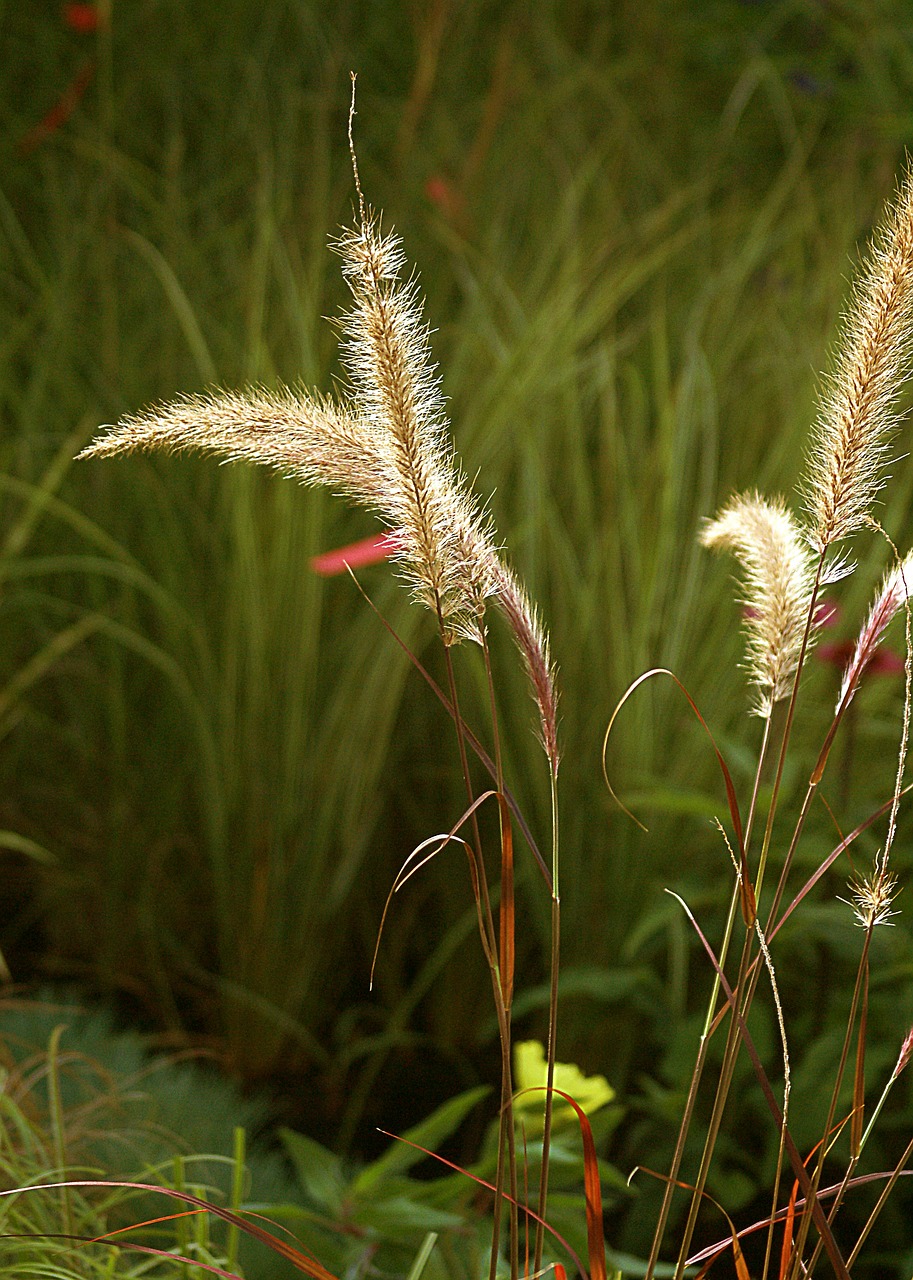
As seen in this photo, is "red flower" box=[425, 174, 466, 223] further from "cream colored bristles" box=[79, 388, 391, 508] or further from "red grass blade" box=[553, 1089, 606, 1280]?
"red grass blade" box=[553, 1089, 606, 1280]

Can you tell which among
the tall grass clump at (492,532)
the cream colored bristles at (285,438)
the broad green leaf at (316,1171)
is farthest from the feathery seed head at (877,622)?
the broad green leaf at (316,1171)

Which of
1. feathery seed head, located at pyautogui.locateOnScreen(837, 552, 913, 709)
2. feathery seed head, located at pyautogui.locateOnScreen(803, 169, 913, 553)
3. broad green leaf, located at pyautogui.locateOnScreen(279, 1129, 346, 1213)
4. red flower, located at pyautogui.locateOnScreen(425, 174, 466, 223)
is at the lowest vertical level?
broad green leaf, located at pyautogui.locateOnScreen(279, 1129, 346, 1213)

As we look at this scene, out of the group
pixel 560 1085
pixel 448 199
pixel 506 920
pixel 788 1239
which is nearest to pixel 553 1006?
pixel 506 920

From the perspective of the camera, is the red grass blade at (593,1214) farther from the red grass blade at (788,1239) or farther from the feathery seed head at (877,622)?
the feathery seed head at (877,622)

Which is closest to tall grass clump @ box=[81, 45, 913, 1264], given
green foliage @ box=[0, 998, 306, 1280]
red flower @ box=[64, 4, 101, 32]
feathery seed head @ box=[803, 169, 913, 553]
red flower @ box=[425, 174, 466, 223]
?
feathery seed head @ box=[803, 169, 913, 553]

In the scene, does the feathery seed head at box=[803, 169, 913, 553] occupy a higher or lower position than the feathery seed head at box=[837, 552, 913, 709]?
higher

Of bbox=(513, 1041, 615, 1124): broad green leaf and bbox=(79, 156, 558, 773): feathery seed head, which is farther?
bbox=(513, 1041, 615, 1124): broad green leaf

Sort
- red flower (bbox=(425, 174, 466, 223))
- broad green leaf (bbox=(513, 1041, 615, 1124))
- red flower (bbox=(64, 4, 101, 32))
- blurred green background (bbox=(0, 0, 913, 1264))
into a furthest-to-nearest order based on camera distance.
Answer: red flower (bbox=(64, 4, 101, 32)), red flower (bbox=(425, 174, 466, 223)), blurred green background (bbox=(0, 0, 913, 1264)), broad green leaf (bbox=(513, 1041, 615, 1124))
